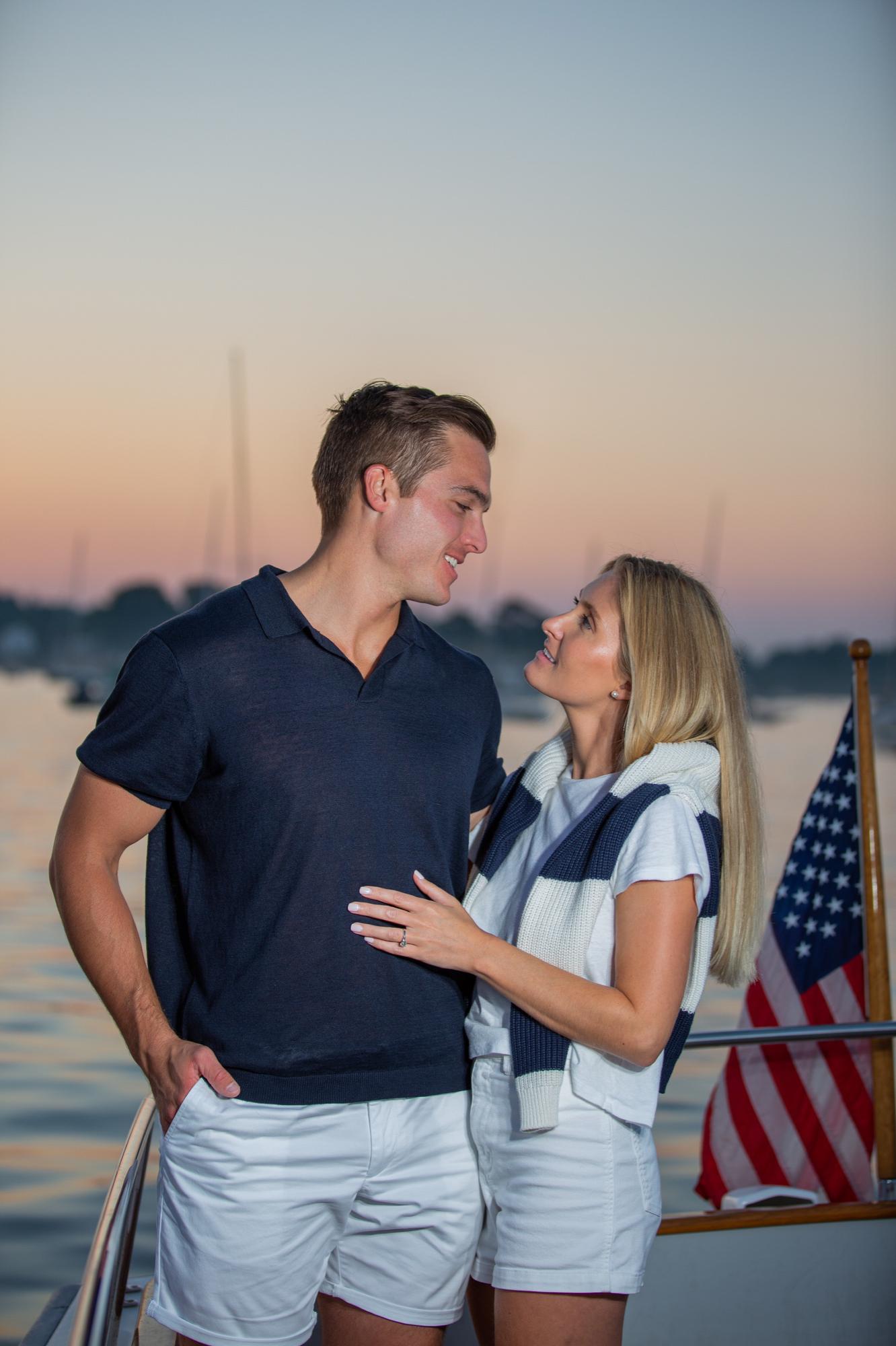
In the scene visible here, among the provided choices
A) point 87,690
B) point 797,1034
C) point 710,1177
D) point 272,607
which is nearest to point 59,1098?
point 710,1177

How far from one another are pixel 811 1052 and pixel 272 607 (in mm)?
2357

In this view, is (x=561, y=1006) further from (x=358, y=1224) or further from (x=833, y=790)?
(x=833, y=790)

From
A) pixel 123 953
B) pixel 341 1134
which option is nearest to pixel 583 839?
pixel 341 1134

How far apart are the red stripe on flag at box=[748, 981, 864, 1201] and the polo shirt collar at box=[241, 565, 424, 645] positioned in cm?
215

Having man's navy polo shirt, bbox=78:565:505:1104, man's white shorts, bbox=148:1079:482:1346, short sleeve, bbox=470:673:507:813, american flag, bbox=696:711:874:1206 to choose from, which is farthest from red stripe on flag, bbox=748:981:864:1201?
man's navy polo shirt, bbox=78:565:505:1104

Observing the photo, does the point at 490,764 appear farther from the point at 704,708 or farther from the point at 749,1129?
the point at 749,1129

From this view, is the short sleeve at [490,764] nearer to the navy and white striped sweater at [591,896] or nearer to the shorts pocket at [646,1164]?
the navy and white striped sweater at [591,896]

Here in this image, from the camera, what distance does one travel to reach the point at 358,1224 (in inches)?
86.0

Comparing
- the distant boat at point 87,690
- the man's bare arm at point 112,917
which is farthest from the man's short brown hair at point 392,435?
the distant boat at point 87,690

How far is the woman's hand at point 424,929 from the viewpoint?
2064mm

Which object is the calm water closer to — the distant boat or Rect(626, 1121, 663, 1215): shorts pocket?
Rect(626, 1121, 663, 1215): shorts pocket

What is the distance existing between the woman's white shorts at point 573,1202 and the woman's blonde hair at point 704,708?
34 centimetres

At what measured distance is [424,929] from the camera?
2.09 metres

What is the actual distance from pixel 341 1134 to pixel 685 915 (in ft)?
2.06
